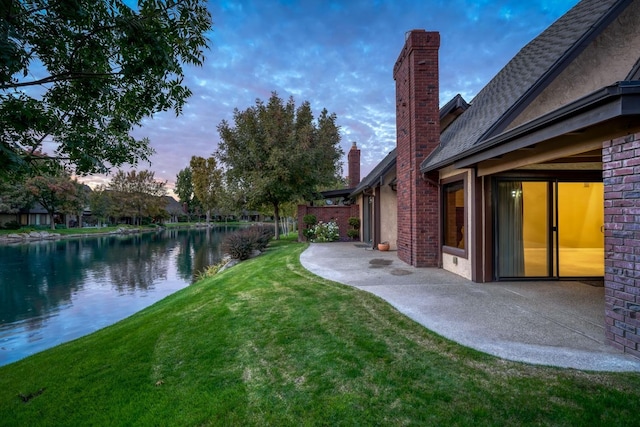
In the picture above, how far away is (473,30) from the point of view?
11.8m

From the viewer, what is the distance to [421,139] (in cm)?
847

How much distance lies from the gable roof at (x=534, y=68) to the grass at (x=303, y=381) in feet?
12.4

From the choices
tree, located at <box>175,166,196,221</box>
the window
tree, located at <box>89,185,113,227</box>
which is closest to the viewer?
the window

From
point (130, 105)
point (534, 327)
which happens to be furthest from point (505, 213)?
point (130, 105)

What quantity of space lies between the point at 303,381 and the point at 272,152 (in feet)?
50.3

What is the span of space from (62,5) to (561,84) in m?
7.35

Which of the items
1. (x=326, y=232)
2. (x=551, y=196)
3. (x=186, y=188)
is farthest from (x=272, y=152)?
(x=186, y=188)

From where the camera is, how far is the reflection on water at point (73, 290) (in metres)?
7.80

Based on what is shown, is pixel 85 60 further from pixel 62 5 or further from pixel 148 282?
pixel 148 282

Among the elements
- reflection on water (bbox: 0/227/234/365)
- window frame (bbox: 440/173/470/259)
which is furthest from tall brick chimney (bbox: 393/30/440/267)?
reflection on water (bbox: 0/227/234/365)

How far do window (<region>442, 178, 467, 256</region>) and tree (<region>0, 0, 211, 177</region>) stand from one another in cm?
585

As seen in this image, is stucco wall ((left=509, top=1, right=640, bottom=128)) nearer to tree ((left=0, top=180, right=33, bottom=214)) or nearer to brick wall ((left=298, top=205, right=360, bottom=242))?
brick wall ((left=298, top=205, right=360, bottom=242))

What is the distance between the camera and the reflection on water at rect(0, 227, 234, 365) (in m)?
7.80

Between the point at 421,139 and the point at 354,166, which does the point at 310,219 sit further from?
the point at 421,139
